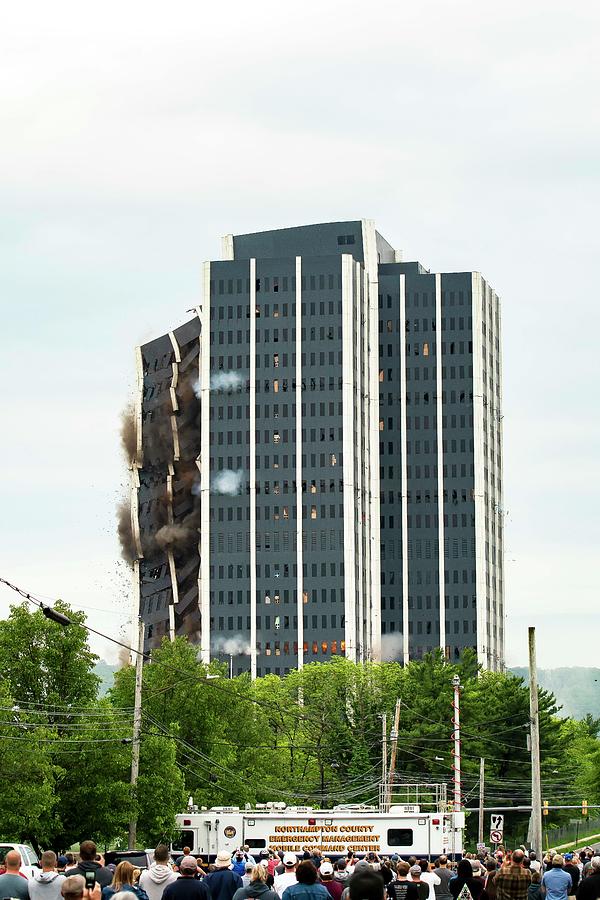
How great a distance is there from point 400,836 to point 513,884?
32.6 m

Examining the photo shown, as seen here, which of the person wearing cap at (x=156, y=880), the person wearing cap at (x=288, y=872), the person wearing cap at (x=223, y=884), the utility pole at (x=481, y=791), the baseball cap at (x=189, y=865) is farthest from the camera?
the utility pole at (x=481, y=791)

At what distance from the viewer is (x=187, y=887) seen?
20969mm

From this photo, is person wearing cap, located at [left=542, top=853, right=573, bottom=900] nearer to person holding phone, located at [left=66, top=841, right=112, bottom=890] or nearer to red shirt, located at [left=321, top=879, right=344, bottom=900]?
red shirt, located at [left=321, top=879, right=344, bottom=900]

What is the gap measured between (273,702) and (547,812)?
26176 millimetres

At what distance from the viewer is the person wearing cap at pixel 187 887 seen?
20906 mm

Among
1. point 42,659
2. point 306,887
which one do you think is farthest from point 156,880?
point 42,659

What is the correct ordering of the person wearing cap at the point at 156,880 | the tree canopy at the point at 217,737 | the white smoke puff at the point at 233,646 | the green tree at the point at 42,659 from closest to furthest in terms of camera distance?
the person wearing cap at the point at 156,880, the tree canopy at the point at 217,737, the green tree at the point at 42,659, the white smoke puff at the point at 233,646

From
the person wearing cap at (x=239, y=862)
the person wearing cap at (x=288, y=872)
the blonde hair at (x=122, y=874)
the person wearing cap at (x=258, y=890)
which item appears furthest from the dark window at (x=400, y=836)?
the blonde hair at (x=122, y=874)

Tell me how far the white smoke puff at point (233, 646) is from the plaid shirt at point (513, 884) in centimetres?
17532

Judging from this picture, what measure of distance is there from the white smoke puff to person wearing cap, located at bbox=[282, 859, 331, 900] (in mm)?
180959

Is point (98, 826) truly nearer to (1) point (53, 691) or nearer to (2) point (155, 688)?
(1) point (53, 691)

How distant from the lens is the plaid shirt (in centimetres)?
2428

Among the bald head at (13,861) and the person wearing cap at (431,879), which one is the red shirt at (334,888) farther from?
the bald head at (13,861)

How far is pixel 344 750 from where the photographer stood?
11931 centimetres
